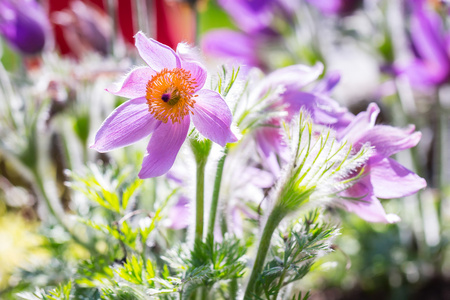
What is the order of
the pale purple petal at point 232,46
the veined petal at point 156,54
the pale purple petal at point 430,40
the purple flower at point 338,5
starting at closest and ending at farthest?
the veined petal at point 156,54, the pale purple petal at point 430,40, the purple flower at point 338,5, the pale purple petal at point 232,46

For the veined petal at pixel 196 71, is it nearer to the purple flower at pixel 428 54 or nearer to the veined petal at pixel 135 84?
the veined petal at pixel 135 84

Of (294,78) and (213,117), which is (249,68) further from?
(213,117)

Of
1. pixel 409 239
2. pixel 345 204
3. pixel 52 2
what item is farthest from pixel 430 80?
pixel 52 2

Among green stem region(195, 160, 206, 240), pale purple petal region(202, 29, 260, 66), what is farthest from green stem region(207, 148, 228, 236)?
pale purple petal region(202, 29, 260, 66)

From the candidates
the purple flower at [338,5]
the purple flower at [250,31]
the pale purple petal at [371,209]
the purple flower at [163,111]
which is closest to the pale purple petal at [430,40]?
the purple flower at [338,5]

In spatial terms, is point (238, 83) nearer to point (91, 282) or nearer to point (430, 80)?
point (91, 282)
